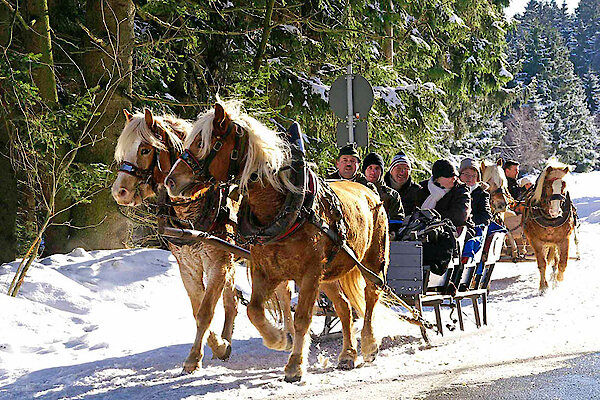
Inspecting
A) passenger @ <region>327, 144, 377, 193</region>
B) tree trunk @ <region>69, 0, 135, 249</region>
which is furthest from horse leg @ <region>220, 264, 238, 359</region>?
tree trunk @ <region>69, 0, 135, 249</region>

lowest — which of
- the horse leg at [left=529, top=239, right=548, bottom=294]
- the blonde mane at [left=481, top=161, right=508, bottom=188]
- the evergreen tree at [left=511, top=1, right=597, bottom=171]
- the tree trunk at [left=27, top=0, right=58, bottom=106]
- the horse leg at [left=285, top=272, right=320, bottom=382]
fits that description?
the horse leg at [left=285, top=272, right=320, bottom=382]

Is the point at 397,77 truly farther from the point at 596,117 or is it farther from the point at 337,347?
the point at 596,117

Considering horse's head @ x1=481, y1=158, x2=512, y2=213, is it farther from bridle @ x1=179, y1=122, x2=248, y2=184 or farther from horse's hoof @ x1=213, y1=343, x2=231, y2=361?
bridle @ x1=179, y1=122, x2=248, y2=184

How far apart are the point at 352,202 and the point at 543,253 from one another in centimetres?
656

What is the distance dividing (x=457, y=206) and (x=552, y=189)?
14.9 feet

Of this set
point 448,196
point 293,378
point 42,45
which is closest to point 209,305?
point 293,378

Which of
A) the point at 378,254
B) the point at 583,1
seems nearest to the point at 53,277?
the point at 378,254

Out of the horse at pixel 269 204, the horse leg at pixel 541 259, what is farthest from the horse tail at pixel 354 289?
A: the horse leg at pixel 541 259

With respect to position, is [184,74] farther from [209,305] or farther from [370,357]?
[370,357]

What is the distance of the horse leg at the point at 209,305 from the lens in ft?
20.1

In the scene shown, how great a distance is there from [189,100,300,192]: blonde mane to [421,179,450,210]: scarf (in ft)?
10.9

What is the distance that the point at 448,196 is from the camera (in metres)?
8.37

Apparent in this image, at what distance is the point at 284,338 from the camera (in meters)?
5.85

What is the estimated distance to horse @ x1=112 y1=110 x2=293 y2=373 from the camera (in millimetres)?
6191
